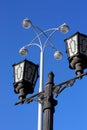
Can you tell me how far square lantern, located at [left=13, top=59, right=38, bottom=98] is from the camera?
1017cm

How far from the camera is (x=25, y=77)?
1021 cm

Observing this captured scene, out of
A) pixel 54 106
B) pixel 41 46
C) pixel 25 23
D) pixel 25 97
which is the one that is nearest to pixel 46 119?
pixel 54 106

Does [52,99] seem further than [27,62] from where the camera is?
No

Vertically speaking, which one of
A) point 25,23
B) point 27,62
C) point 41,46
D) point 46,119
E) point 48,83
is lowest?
point 46,119

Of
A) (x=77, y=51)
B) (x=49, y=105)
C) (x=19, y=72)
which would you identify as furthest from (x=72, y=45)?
(x=19, y=72)

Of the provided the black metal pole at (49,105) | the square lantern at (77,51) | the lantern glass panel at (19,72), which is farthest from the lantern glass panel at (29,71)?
the square lantern at (77,51)

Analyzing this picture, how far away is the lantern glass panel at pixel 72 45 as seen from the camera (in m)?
9.49

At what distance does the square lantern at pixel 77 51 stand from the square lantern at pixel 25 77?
3.58ft

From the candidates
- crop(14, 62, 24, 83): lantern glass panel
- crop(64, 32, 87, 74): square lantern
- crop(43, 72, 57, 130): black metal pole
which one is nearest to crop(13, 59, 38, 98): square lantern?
crop(14, 62, 24, 83): lantern glass panel

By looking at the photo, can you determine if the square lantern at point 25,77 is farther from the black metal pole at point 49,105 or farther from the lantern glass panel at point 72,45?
the lantern glass panel at point 72,45

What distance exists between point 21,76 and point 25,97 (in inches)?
19.0

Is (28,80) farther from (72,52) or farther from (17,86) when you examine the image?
(72,52)

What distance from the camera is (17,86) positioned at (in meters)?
10.3

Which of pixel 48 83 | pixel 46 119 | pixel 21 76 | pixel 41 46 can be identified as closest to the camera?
pixel 46 119
